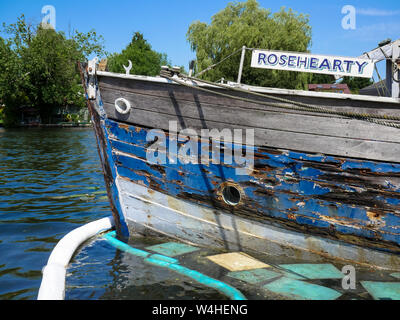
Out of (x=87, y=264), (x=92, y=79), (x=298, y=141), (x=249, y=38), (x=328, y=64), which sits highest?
(x=249, y=38)

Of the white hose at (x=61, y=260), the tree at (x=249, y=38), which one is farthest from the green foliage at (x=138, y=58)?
the white hose at (x=61, y=260)

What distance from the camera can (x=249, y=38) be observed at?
87.9 ft

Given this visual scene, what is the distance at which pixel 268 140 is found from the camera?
13.7 feet

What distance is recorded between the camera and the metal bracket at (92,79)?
4.66 meters

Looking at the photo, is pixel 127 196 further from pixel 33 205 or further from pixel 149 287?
pixel 33 205

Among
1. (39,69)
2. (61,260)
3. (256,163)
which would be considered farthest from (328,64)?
(39,69)

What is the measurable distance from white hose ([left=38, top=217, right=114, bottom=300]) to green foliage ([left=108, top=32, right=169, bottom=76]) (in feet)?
186

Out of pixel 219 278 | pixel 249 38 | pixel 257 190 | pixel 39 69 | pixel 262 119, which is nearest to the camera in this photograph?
pixel 219 278

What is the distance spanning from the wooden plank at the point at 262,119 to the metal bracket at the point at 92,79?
14cm

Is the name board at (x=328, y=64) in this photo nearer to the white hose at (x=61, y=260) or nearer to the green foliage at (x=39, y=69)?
the white hose at (x=61, y=260)

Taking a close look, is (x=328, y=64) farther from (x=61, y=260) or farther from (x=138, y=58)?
(x=138, y=58)

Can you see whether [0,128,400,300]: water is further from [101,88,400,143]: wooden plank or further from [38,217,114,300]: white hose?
[101,88,400,143]: wooden plank

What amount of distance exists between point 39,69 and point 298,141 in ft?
132

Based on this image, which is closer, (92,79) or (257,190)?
(257,190)
